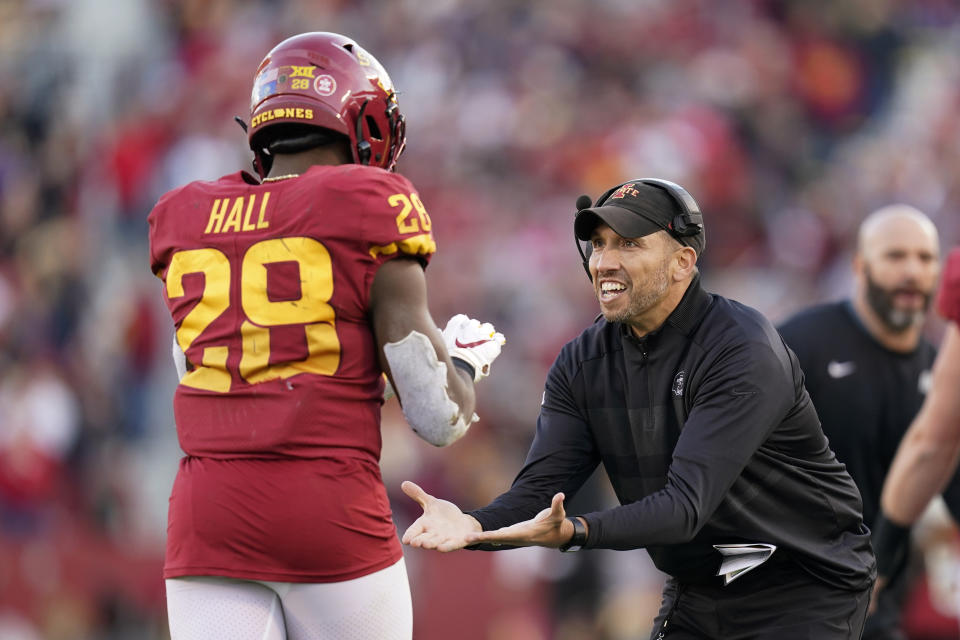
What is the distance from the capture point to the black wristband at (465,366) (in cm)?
319

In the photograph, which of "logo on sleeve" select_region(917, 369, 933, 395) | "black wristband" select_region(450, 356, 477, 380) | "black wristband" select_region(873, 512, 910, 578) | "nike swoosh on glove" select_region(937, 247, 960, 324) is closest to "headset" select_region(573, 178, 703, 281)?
"black wristband" select_region(450, 356, 477, 380)

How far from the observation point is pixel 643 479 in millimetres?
3605

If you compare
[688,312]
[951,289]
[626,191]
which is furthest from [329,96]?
[951,289]

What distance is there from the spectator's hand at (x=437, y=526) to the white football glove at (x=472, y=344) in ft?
1.11

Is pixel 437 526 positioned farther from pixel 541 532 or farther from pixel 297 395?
pixel 297 395

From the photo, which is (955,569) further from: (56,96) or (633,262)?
(56,96)

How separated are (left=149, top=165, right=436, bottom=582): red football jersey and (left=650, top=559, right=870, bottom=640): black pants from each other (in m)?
1.10

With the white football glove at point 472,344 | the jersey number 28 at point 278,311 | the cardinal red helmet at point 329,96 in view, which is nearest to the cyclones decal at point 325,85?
the cardinal red helmet at point 329,96

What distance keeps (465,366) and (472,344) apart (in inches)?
3.2

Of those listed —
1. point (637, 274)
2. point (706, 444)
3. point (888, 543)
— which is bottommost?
point (888, 543)

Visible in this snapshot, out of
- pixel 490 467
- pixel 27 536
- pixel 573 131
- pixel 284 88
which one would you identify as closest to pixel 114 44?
pixel 573 131

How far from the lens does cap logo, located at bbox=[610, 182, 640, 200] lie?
11.8 ft

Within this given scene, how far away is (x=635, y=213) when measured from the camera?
11.6 feet

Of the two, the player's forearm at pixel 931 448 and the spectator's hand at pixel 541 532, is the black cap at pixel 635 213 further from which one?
the player's forearm at pixel 931 448
